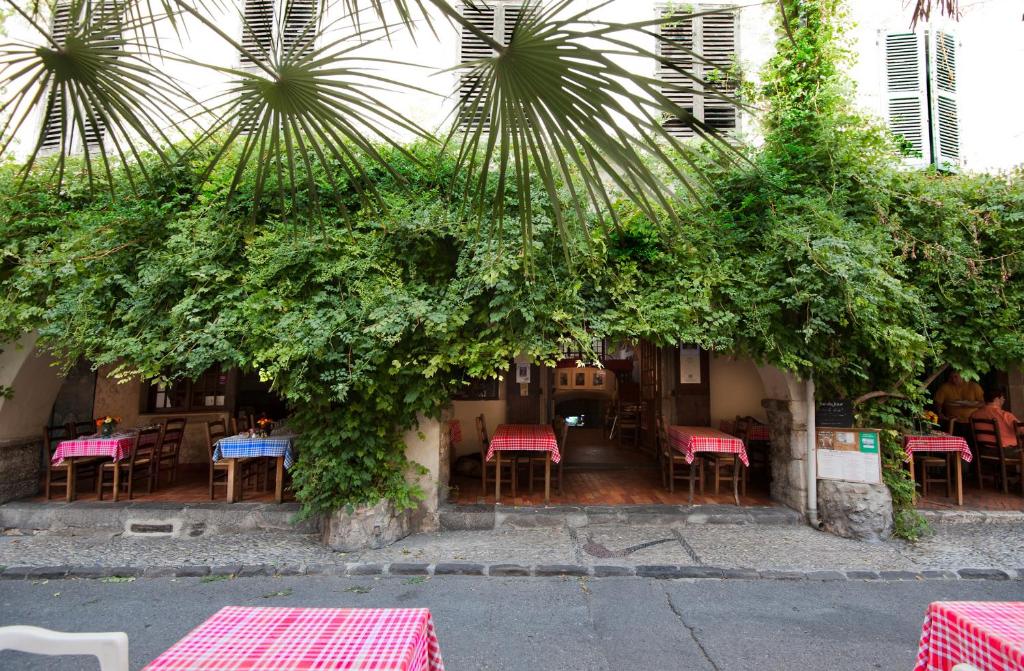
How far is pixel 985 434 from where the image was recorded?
23.2ft

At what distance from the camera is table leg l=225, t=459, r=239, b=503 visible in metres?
6.24

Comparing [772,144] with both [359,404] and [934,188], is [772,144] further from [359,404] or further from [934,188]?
[359,404]

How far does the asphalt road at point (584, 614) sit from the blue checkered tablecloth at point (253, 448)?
65.9 inches

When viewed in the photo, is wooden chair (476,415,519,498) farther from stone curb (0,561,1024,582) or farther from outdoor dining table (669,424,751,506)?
outdoor dining table (669,424,751,506)

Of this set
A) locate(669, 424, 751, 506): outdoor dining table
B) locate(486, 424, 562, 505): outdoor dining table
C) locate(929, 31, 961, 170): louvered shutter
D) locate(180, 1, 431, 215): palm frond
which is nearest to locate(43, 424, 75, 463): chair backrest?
locate(486, 424, 562, 505): outdoor dining table

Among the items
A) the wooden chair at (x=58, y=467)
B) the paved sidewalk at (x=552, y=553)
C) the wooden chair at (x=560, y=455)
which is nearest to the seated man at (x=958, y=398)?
the paved sidewalk at (x=552, y=553)

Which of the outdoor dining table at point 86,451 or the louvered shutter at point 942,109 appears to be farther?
the louvered shutter at point 942,109

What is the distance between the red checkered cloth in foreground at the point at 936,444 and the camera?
6.39 m

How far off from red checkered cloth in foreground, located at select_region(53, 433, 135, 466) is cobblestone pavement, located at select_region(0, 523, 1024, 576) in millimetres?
897

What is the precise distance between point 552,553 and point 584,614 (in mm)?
1203

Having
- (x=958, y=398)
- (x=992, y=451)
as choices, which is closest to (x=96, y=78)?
(x=992, y=451)

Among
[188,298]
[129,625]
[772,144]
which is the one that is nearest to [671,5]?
[772,144]

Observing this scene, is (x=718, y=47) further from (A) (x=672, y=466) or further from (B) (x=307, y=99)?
(B) (x=307, y=99)

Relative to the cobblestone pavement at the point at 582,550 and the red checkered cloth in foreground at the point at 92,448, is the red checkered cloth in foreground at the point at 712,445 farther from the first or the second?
the red checkered cloth in foreground at the point at 92,448
